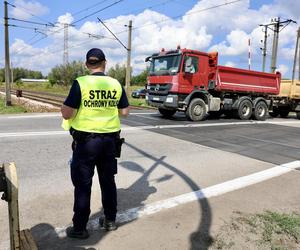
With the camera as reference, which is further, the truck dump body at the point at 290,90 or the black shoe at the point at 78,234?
the truck dump body at the point at 290,90

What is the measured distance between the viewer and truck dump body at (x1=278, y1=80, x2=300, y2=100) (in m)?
19.5

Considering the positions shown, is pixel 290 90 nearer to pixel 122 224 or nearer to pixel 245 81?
pixel 245 81

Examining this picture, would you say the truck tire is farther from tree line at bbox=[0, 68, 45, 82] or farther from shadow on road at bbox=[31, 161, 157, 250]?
tree line at bbox=[0, 68, 45, 82]

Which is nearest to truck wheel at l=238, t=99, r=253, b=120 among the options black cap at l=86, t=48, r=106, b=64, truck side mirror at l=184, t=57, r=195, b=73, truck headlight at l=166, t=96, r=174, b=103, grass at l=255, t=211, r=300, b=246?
truck side mirror at l=184, t=57, r=195, b=73

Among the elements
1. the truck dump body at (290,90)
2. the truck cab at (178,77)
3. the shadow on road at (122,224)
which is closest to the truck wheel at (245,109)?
the truck cab at (178,77)

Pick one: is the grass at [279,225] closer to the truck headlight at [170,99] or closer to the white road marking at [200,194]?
the white road marking at [200,194]

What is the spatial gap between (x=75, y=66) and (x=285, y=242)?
86.1 m

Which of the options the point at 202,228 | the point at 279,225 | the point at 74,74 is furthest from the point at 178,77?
the point at 74,74

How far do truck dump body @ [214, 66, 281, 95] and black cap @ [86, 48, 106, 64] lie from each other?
12.0 metres

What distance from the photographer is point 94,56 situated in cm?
372

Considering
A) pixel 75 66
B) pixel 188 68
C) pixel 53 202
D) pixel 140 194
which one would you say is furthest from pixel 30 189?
pixel 75 66

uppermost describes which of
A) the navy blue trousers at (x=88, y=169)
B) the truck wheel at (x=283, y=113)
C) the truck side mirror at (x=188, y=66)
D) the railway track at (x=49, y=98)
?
the truck side mirror at (x=188, y=66)

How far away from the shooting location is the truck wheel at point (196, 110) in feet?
48.1

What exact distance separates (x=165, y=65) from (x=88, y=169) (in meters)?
11.4
